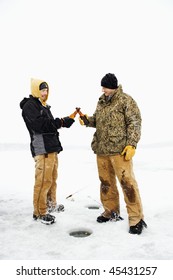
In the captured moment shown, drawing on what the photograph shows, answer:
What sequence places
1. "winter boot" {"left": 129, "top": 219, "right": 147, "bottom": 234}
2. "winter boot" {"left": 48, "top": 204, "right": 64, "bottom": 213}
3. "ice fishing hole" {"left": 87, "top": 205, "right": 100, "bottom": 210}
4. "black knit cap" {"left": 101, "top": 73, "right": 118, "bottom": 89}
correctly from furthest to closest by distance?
"ice fishing hole" {"left": 87, "top": 205, "right": 100, "bottom": 210}
"winter boot" {"left": 48, "top": 204, "right": 64, "bottom": 213}
"black knit cap" {"left": 101, "top": 73, "right": 118, "bottom": 89}
"winter boot" {"left": 129, "top": 219, "right": 147, "bottom": 234}

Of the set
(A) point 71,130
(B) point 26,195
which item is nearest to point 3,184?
(B) point 26,195

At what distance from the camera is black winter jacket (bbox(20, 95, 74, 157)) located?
158 inches

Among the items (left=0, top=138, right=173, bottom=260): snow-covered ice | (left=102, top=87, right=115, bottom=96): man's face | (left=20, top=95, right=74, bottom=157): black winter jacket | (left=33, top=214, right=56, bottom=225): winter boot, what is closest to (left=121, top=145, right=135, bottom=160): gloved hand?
(left=102, top=87, right=115, bottom=96): man's face

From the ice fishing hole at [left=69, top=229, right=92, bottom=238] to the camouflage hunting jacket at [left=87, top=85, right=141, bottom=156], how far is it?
1.03m

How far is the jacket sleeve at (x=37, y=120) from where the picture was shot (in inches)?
158

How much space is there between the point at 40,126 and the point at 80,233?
1.50 metres

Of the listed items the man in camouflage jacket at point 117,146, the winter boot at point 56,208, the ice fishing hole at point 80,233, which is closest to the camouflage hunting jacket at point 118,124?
the man in camouflage jacket at point 117,146

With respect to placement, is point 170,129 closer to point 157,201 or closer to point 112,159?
point 157,201

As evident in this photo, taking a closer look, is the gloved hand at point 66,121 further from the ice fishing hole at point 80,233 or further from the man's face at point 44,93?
the ice fishing hole at point 80,233

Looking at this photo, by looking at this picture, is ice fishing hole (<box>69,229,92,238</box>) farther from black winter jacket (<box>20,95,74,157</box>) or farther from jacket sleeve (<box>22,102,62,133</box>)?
jacket sleeve (<box>22,102,62,133</box>)

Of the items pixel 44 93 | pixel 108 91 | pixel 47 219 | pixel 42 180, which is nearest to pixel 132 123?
pixel 108 91

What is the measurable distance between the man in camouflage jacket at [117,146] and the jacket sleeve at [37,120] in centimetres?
64

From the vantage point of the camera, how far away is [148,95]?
3856cm

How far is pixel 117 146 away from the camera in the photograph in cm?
378
